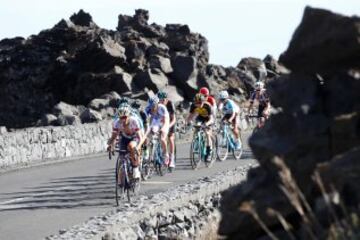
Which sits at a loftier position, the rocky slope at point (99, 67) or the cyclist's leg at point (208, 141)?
the rocky slope at point (99, 67)

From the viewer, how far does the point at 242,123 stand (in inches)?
1783

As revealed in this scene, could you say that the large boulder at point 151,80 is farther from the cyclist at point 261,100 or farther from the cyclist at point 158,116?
the cyclist at point 158,116

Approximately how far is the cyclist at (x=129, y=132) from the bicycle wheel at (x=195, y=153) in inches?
250

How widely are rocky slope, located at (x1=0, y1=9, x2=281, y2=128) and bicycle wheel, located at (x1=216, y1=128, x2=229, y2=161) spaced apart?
28.0m

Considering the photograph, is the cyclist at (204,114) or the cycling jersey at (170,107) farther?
the cyclist at (204,114)

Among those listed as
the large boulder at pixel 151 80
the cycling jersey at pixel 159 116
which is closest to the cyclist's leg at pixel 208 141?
the cycling jersey at pixel 159 116

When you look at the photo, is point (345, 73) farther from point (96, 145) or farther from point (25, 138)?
point (96, 145)

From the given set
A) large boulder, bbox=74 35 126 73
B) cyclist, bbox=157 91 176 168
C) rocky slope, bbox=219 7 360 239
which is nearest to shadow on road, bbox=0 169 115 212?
cyclist, bbox=157 91 176 168

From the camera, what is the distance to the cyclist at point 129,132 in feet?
51.5

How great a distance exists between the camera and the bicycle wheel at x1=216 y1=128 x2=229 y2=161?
2466cm

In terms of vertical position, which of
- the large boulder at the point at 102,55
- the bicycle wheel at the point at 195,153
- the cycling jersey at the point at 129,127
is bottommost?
the bicycle wheel at the point at 195,153

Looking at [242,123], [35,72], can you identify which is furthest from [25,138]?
[35,72]

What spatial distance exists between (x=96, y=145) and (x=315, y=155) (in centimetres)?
2566

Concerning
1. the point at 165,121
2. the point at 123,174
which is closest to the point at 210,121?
the point at 165,121
